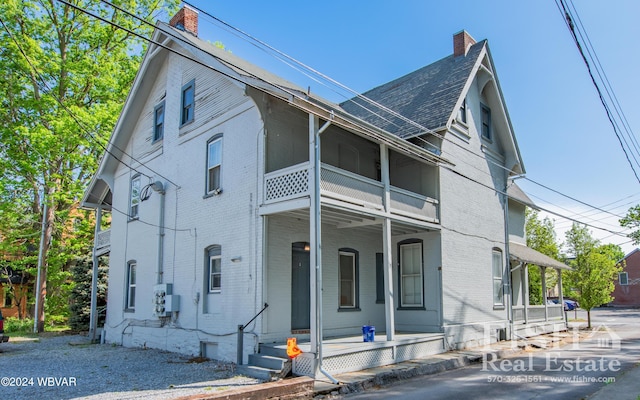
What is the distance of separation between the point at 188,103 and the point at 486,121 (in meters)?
11.4

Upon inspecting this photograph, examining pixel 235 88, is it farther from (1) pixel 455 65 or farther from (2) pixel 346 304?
(1) pixel 455 65

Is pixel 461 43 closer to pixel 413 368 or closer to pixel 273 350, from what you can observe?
pixel 413 368

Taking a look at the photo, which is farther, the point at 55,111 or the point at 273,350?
→ the point at 55,111

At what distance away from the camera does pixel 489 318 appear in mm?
17453

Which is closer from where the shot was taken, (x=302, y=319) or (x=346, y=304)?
(x=302, y=319)

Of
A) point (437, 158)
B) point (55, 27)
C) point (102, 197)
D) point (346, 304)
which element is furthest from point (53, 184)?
point (437, 158)

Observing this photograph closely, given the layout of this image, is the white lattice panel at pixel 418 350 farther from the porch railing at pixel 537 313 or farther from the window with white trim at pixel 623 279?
the window with white trim at pixel 623 279

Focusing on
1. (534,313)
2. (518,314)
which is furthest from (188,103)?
(534,313)

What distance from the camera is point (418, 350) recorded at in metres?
13.3

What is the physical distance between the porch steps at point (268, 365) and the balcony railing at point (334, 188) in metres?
3.50

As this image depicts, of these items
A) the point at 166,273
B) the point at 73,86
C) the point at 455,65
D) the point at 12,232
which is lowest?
the point at 166,273

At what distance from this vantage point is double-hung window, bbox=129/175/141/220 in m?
18.1

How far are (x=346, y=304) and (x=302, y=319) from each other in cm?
217

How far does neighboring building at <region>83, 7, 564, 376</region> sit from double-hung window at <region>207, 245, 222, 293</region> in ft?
0.20
